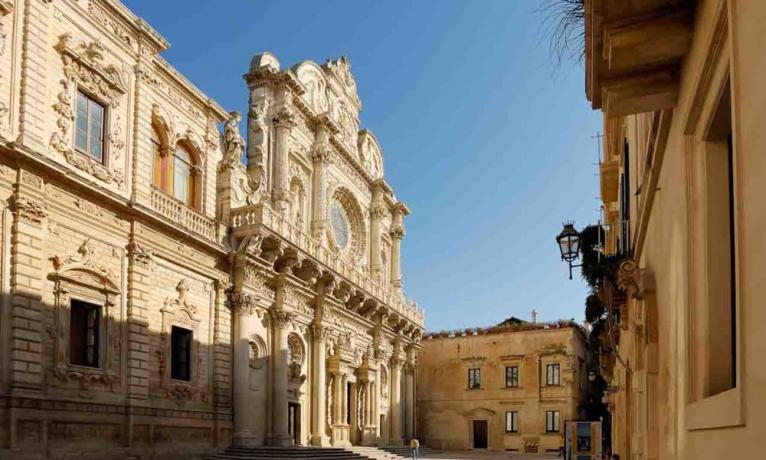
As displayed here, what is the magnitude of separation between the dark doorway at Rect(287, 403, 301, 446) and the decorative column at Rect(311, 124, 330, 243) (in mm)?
6276

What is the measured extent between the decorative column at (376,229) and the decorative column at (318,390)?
27.6ft

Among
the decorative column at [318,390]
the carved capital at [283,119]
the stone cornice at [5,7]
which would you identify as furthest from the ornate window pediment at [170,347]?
the carved capital at [283,119]

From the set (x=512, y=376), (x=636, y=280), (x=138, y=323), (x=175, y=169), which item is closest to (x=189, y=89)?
(x=175, y=169)

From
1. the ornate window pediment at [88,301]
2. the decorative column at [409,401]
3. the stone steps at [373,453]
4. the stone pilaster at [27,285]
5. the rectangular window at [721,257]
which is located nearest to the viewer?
the rectangular window at [721,257]

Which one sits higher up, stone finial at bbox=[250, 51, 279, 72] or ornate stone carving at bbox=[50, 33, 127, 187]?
stone finial at bbox=[250, 51, 279, 72]

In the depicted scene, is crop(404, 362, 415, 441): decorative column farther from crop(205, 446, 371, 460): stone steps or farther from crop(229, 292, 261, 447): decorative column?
crop(229, 292, 261, 447): decorative column

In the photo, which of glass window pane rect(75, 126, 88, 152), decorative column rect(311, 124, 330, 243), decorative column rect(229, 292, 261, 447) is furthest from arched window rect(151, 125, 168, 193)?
decorative column rect(311, 124, 330, 243)

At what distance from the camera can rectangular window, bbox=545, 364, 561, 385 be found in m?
42.1

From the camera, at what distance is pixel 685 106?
4.01 meters

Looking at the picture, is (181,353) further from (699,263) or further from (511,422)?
(511,422)

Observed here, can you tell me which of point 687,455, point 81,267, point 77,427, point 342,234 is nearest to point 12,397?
point 77,427

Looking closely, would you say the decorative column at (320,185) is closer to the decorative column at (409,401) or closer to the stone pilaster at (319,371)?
the stone pilaster at (319,371)

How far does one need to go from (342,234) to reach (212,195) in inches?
475

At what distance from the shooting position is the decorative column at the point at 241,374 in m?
22.6
